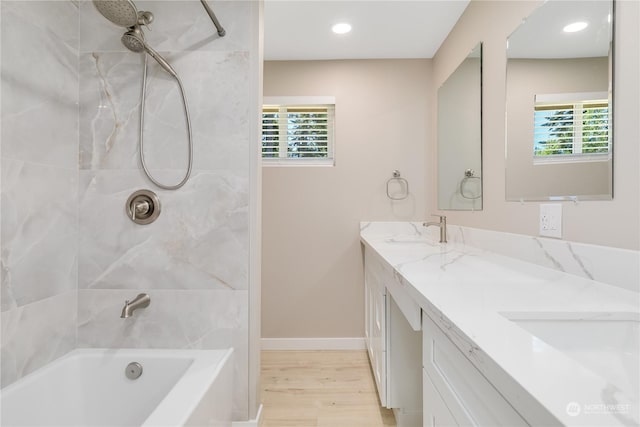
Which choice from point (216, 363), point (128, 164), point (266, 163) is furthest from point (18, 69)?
point (266, 163)

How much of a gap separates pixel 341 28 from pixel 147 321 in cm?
225

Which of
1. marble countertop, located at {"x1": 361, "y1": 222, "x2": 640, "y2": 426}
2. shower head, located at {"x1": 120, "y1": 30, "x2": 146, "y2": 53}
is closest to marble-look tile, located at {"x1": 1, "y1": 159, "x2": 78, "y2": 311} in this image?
shower head, located at {"x1": 120, "y1": 30, "x2": 146, "y2": 53}

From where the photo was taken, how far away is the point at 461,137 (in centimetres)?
221

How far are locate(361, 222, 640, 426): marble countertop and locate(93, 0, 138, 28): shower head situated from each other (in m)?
1.44

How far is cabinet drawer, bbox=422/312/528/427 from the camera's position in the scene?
58 cm

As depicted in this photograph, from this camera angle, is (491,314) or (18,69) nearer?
(491,314)

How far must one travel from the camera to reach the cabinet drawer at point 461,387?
0.58 meters

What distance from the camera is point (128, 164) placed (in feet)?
5.17

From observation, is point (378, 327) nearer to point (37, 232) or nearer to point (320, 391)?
point (320, 391)

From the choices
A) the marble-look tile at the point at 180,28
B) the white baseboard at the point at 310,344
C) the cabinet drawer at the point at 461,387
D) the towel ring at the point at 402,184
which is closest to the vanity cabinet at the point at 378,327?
the white baseboard at the point at 310,344

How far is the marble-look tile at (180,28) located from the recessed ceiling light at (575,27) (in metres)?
1.34

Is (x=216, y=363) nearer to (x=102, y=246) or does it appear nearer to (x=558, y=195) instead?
(x=102, y=246)

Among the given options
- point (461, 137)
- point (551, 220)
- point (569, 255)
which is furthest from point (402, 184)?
point (569, 255)

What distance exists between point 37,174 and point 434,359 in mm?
1639
